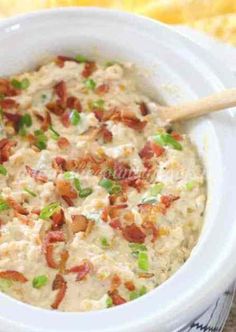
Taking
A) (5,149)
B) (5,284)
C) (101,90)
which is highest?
(101,90)

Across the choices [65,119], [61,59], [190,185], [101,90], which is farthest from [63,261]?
[61,59]

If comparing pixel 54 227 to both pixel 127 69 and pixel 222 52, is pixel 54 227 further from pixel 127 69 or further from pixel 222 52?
pixel 222 52

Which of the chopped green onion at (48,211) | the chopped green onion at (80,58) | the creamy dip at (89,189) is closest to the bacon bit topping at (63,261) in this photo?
the creamy dip at (89,189)

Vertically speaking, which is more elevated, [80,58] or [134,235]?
[80,58]

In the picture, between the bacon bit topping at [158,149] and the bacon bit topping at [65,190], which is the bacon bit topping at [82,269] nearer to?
the bacon bit topping at [65,190]

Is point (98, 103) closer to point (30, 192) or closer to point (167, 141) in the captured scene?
point (167, 141)

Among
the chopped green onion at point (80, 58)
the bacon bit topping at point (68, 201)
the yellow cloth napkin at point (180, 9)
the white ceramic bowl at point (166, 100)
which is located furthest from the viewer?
the yellow cloth napkin at point (180, 9)

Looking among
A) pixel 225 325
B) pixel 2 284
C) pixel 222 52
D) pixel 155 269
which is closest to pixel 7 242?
pixel 2 284
